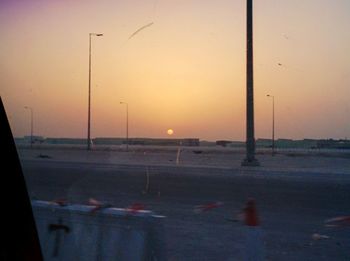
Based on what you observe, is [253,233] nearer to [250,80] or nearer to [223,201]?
[223,201]

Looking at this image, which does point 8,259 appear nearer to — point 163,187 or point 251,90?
point 163,187

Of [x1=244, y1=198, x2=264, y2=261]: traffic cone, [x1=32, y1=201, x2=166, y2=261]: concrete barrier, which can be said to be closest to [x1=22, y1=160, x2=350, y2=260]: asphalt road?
[x1=32, y1=201, x2=166, y2=261]: concrete barrier

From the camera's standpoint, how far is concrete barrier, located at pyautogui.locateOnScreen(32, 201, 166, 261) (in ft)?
19.9

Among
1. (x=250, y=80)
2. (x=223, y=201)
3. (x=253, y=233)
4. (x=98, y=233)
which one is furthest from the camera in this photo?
(x=250, y=80)

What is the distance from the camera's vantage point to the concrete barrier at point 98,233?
606 centimetres

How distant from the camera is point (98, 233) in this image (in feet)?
21.3

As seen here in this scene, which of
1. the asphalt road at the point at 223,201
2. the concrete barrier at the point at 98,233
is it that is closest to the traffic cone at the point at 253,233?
the concrete barrier at the point at 98,233

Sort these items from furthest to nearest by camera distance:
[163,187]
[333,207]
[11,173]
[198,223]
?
[163,187] < [333,207] < [198,223] < [11,173]

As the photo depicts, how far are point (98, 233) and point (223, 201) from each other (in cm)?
1252

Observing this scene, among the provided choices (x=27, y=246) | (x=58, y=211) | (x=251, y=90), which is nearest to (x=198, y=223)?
(x=58, y=211)

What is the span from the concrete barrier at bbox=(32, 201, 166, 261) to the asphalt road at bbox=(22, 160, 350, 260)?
340cm

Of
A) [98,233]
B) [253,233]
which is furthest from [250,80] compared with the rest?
[253,233]

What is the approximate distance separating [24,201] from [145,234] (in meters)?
1.67

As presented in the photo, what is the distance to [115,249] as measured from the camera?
631 cm
